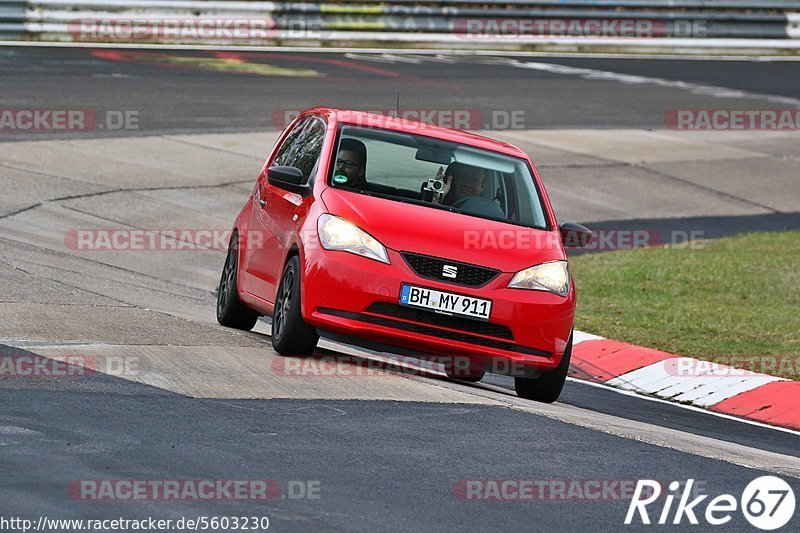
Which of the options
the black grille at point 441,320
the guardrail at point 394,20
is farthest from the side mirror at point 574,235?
the guardrail at point 394,20

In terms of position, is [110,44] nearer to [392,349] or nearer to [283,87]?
A: [283,87]

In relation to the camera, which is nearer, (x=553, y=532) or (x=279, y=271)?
(x=553, y=532)

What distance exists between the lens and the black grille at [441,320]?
8.77m

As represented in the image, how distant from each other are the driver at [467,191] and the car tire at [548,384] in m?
1.09

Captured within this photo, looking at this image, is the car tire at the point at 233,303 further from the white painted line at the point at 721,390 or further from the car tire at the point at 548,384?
the white painted line at the point at 721,390

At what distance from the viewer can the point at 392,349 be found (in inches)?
355

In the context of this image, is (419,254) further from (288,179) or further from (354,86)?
(354,86)

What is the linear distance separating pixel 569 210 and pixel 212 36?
14.1m

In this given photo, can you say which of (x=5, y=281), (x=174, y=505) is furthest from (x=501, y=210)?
(x=174, y=505)

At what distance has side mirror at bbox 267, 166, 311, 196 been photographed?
9.55m

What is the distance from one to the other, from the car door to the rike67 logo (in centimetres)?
359

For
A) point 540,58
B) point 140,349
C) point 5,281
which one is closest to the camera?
point 140,349

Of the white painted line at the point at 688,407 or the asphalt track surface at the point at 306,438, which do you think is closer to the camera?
the asphalt track surface at the point at 306,438

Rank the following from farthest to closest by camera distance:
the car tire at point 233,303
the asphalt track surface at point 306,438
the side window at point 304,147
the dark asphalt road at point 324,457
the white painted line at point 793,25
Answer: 1. the white painted line at point 793,25
2. the car tire at point 233,303
3. the side window at point 304,147
4. the asphalt track surface at point 306,438
5. the dark asphalt road at point 324,457
